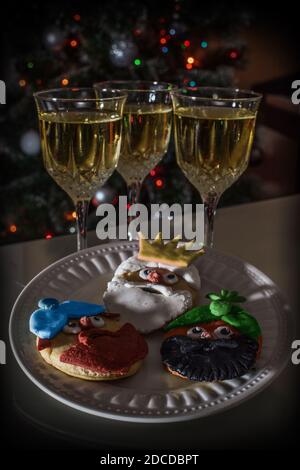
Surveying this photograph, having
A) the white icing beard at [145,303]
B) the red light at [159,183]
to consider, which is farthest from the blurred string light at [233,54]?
the white icing beard at [145,303]

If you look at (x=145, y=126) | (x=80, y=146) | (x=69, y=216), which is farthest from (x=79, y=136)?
(x=69, y=216)

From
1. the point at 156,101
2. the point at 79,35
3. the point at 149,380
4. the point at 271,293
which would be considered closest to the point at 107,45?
the point at 79,35

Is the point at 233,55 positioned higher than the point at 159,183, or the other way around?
the point at 233,55

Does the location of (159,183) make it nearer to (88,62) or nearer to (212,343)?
(88,62)

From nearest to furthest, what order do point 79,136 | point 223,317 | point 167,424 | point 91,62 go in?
point 167,424 < point 223,317 < point 79,136 < point 91,62

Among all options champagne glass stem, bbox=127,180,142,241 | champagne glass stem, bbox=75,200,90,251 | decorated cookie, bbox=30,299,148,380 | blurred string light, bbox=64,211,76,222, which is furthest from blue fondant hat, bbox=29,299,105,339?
blurred string light, bbox=64,211,76,222

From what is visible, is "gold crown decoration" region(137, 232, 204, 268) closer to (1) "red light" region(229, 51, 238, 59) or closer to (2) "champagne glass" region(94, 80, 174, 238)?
(2) "champagne glass" region(94, 80, 174, 238)

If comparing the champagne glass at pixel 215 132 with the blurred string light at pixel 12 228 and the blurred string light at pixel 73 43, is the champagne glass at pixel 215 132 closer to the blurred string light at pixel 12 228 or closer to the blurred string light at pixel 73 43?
the blurred string light at pixel 73 43
